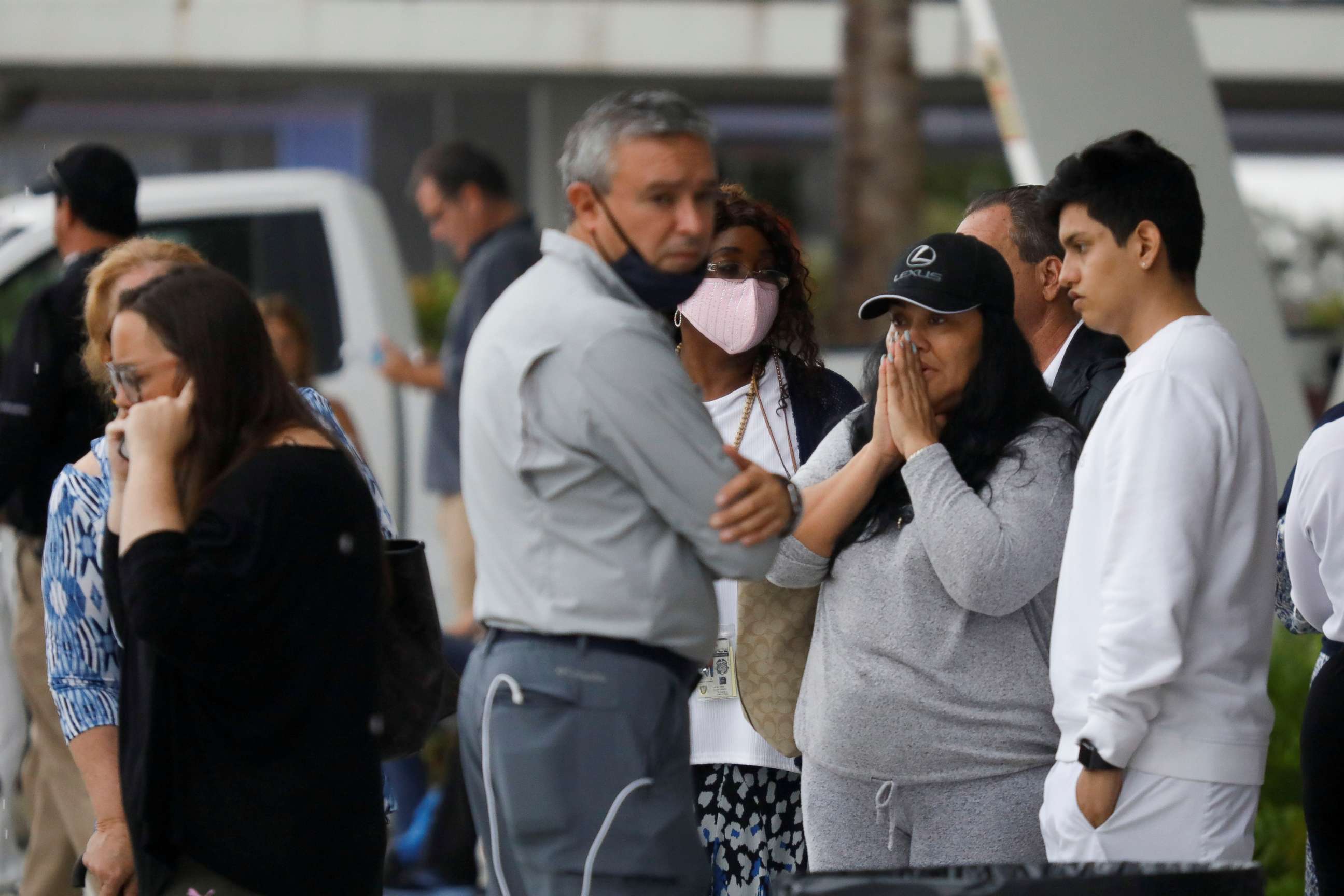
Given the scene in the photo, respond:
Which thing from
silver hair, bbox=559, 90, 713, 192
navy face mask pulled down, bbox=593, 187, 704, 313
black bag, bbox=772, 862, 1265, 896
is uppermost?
silver hair, bbox=559, 90, 713, 192

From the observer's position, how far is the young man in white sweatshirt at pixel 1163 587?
2713mm

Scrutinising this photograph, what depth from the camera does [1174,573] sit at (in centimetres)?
270

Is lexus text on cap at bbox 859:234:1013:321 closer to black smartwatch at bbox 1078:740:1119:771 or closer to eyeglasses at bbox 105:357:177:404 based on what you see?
black smartwatch at bbox 1078:740:1119:771

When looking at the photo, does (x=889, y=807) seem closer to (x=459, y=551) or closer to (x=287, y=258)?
(x=459, y=551)

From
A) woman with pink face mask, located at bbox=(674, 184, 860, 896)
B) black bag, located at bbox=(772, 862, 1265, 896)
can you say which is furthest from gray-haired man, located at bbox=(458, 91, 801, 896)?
woman with pink face mask, located at bbox=(674, 184, 860, 896)

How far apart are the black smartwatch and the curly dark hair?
1.21 metres

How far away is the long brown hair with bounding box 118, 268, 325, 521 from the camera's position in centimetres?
285

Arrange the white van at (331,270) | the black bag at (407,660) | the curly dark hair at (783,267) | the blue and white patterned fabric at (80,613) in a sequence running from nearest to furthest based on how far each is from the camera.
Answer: the black bag at (407,660) < the blue and white patterned fabric at (80,613) < the curly dark hair at (783,267) < the white van at (331,270)

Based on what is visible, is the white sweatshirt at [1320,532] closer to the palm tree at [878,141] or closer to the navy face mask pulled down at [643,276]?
the navy face mask pulled down at [643,276]

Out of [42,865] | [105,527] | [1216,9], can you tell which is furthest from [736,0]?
[105,527]

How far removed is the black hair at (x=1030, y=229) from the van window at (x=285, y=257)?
431 centimetres

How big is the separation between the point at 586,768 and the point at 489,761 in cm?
16

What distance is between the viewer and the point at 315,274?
7602 mm

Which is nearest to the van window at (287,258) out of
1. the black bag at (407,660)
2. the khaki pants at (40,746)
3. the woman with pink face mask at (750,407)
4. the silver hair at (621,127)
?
the khaki pants at (40,746)
